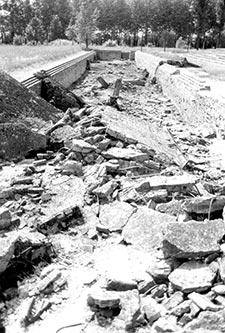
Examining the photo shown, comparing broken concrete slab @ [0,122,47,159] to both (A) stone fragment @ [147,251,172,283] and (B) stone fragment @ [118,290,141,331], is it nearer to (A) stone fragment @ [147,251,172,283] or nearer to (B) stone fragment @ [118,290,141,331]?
(A) stone fragment @ [147,251,172,283]

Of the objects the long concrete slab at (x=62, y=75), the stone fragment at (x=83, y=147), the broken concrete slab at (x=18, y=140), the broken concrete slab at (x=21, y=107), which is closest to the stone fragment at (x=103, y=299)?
the stone fragment at (x=83, y=147)

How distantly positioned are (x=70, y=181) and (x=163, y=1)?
62713 mm

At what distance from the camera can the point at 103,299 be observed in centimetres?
371

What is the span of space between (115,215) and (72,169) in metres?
1.69

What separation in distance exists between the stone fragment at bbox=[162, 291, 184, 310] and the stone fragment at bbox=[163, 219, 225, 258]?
1.81 feet

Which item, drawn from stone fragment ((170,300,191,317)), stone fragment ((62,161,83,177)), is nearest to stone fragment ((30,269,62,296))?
stone fragment ((170,300,191,317))

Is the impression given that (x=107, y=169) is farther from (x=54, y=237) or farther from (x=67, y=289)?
(x=67, y=289)

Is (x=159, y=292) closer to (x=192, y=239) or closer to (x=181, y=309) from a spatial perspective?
(x=181, y=309)

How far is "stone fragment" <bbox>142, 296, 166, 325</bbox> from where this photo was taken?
3.64m

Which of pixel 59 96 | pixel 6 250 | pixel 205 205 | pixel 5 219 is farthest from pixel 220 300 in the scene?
pixel 59 96

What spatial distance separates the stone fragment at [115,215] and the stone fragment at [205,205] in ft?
2.92

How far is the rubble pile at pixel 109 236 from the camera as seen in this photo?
3748 mm

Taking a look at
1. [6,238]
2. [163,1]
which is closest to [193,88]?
[6,238]

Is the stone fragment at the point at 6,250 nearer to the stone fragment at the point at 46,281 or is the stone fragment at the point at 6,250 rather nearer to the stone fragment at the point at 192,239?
the stone fragment at the point at 46,281
